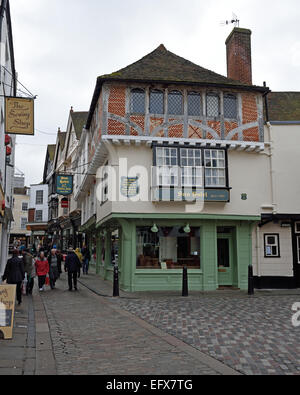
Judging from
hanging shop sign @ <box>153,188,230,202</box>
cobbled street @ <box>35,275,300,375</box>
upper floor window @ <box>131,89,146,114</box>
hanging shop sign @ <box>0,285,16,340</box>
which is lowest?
cobbled street @ <box>35,275,300,375</box>

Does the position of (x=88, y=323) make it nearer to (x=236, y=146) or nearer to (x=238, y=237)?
(x=238, y=237)

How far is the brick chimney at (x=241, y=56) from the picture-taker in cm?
1844

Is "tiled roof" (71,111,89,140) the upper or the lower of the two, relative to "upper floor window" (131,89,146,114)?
upper

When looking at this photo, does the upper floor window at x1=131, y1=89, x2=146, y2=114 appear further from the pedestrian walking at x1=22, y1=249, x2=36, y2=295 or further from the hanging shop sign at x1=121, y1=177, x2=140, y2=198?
the pedestrian walking at x1=22, y1=249, x2=36, y2=295

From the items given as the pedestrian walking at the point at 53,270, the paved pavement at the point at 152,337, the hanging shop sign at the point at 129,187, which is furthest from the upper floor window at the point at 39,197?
the paved pavement at the point at 152,337

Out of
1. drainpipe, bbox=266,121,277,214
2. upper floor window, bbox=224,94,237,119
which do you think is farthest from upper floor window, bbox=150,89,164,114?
drainpipe, bbox=266,121,277,214

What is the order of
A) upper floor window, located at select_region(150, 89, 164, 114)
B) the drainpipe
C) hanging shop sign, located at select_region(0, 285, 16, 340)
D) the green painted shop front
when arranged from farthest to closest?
the drainpipe
upper floor window, located at select_region(150, 89, 164, 114)
the green painted shop front
hanging shop sign, located at select_region(0, 285, 16, 340)

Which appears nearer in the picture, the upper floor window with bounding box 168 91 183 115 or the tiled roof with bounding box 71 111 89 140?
the upper floor window with bounding box 168 91 183 115

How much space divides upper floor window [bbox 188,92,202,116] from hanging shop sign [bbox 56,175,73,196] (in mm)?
10894

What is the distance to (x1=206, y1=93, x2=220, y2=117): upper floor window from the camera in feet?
54.7

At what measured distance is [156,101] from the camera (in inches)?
644

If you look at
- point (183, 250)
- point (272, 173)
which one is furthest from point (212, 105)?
point (183, 250)

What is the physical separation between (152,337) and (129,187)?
8506mm

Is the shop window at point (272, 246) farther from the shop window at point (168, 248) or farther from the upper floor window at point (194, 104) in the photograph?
the upper floor window at point (194, 104)
